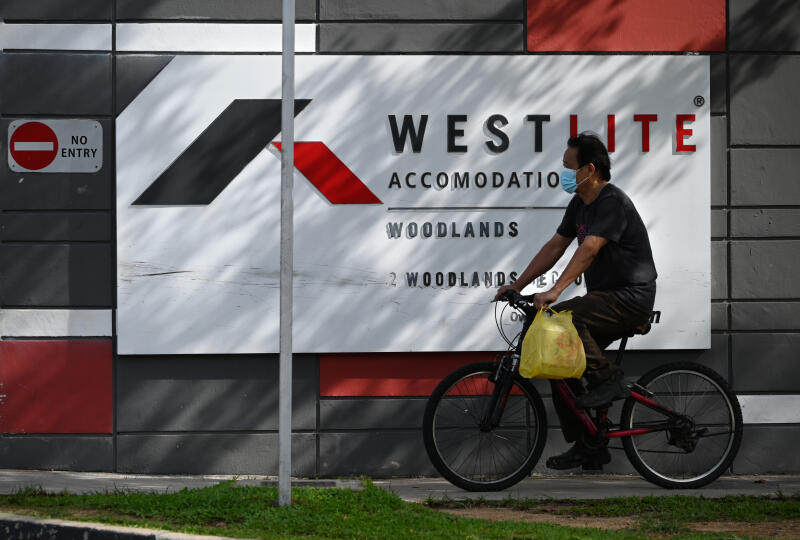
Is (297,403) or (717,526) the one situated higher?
(297,403)

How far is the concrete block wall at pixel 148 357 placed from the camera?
719 cm

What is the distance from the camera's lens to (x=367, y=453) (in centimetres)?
723

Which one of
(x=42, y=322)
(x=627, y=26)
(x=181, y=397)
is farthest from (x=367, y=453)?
(x=627, y=26)

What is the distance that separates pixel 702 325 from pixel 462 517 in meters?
2.73

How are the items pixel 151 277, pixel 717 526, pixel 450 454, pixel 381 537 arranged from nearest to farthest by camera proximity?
1. pixel 381 537
2. pixel 717 526
3. pixel 450 454
4. pixel 151 277

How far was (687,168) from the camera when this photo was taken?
7.33 metres

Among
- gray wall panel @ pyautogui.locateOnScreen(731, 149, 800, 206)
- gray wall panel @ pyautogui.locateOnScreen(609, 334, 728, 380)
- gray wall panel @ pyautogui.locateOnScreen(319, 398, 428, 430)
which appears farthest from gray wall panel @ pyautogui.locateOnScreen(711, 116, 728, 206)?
gray wall panel @ pyautogui.locateOnScreen(319, 398, 428, 430)

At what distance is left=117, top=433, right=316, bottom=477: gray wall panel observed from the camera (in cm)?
719

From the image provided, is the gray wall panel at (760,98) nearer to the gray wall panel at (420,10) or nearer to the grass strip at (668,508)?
the gray wall panel at (420,10)

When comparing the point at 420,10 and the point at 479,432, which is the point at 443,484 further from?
the point at 420,10

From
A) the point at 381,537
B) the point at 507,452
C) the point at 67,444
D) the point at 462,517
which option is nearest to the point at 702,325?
the point at 507,452

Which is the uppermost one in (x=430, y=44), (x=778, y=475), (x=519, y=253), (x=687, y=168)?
(x=430, y=44)

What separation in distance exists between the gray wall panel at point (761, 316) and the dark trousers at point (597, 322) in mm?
1509

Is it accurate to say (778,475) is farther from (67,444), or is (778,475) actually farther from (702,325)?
(67,444)
